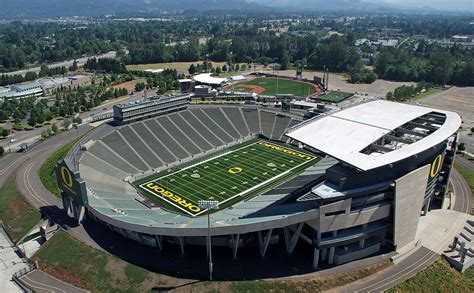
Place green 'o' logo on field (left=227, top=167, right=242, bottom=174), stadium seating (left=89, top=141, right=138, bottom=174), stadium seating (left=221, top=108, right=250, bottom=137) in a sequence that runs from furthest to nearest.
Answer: stadium seating (left=221, top=108, right=250, bottom=137) < green 'o' logo on field (left=227, top=167, right=242, bottom=174) < stadium seating (left=89, top=141, right=138, bottom=174)

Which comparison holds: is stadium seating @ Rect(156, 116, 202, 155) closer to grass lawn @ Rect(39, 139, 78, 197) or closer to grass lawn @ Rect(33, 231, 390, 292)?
grass lawn @ Rect(39, 139, 78, 197)

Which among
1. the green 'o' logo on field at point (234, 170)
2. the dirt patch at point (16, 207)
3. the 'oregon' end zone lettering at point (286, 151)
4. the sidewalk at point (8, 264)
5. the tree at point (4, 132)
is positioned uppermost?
the 'oregon' end zone lettering at point (286, 151)

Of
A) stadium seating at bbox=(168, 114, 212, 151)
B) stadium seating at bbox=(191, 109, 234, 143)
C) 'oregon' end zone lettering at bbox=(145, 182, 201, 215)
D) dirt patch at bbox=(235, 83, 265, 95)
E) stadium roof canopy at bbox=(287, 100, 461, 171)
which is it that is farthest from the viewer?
dirt patch at bbox=(235, 83, 265, 95)

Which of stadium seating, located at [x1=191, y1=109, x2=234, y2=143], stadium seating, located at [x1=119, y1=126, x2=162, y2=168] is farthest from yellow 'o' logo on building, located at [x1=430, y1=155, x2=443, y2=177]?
stadium seating, located at [x1=119, y1=126, x2=162, y2=168]

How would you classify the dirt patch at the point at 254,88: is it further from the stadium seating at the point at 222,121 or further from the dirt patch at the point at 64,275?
the dirt patch at the point at 64,275

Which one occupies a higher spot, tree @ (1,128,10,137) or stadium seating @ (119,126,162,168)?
stadium seating @ (119,126,162,168)

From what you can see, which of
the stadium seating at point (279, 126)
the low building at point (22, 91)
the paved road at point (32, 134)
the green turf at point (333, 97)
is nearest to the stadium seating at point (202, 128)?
the stadium seating at point (279, 126)

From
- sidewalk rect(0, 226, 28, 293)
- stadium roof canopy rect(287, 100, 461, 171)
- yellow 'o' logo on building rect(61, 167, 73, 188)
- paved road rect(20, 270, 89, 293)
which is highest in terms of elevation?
stadium roof canopy rect(287, 100, 461, 171)
